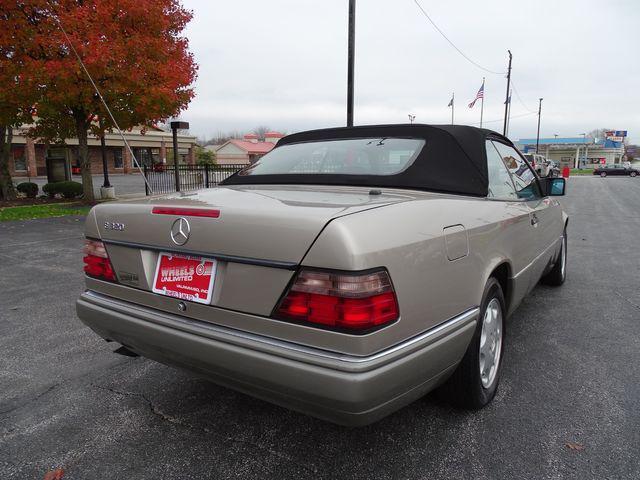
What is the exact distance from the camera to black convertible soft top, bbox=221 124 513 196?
108 inches

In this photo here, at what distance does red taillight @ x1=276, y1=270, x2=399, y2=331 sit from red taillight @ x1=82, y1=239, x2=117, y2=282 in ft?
3.85

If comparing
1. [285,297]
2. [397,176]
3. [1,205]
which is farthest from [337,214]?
[1,205]

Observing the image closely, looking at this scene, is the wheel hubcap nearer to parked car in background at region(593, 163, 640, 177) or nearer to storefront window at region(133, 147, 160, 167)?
storefront window at region(133, 147, 160, 167)

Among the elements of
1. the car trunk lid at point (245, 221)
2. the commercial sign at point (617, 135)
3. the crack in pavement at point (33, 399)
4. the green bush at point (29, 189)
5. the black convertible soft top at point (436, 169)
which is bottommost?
the crack in pavement at point (33, 399)

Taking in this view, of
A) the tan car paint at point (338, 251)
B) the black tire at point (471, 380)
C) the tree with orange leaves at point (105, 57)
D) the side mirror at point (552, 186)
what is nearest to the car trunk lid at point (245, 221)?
the tan car paint at point (338, 251)

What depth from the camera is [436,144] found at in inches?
116

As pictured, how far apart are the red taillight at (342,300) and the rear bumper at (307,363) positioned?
0.41 ft

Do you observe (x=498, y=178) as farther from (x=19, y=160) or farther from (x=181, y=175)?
(x=19, y=160)

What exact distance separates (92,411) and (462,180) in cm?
253

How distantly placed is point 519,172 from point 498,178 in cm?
69

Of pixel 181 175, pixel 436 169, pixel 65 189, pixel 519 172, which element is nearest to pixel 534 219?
pixel 519 172

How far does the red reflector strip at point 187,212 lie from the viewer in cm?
209

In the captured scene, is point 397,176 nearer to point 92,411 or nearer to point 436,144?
point 436,144

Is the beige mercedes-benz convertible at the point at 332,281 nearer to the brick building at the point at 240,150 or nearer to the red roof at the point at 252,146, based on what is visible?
the brick building at the point at 240,150
